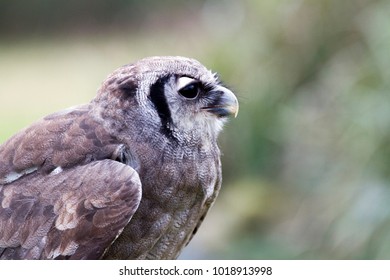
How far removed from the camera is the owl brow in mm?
2965

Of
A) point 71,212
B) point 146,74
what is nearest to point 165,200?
point 71,212

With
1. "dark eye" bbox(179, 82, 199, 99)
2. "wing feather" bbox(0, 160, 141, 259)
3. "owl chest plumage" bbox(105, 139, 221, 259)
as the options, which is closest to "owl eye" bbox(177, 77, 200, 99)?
"dark eye" bbox(179, 82, 199, 99)

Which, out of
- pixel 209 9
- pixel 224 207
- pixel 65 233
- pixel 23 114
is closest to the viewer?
pixel 65 233

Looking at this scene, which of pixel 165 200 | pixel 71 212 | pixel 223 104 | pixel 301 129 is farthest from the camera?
pixel 301 129

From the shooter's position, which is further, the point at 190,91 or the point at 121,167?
the point at 190,91

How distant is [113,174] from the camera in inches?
111

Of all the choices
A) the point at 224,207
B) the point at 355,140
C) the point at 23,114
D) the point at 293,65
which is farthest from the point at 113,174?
the point at 23,114

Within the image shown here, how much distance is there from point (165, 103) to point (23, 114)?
288 inches

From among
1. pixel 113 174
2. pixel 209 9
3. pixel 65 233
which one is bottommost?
pixel 209 9

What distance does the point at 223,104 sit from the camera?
10.1ft

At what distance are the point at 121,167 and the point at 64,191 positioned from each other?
8.0 inches

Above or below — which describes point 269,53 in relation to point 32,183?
below

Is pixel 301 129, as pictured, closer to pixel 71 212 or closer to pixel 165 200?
pixel 165 200

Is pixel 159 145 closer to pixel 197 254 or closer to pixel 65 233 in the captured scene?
pixel 65 233
